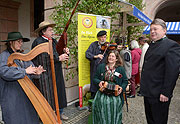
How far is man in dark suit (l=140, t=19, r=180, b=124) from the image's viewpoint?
5.75 feet

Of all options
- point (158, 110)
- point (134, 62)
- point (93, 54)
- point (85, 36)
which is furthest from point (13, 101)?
point (134, 62)

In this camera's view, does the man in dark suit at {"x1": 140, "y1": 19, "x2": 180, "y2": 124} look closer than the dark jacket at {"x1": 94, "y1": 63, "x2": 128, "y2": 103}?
Yes

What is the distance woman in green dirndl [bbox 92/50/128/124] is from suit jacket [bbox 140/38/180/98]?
48 centimetres

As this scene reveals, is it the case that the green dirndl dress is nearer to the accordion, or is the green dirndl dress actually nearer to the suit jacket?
the accordion

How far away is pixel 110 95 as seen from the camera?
2402 mm

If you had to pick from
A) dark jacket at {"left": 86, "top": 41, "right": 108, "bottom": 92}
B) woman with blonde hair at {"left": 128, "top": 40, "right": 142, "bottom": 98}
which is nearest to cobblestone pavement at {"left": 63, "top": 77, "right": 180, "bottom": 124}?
woman with blonde hair at {"left": 128, "top": 40, "right": 142, "bottom": 98}

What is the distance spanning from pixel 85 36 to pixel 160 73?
199cm

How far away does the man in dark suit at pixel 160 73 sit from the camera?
175 cm

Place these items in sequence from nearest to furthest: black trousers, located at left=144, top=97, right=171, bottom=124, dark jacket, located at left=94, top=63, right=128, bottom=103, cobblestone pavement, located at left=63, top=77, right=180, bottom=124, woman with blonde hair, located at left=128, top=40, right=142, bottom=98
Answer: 1. black trousers, located at left=144, top=97, right=171, bottom=124
2. dark jacket, located at left=94, top=63, right=128, bottom=103
3. cobblestone pavement, located at left=63, top=77, right=180, bottom=124
4. woman with blonde hair, located at left=128, top=40, right=142, bottom=98

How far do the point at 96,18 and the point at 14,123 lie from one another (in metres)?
2.81

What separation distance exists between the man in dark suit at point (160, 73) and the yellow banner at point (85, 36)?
1685 millimetres

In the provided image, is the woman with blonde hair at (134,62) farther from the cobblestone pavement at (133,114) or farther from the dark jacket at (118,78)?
the dark jacket at (118,78)

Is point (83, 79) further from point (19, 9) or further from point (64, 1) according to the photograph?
point (19, 9)

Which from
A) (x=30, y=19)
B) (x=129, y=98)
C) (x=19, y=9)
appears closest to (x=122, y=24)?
(x=129, y=98)
